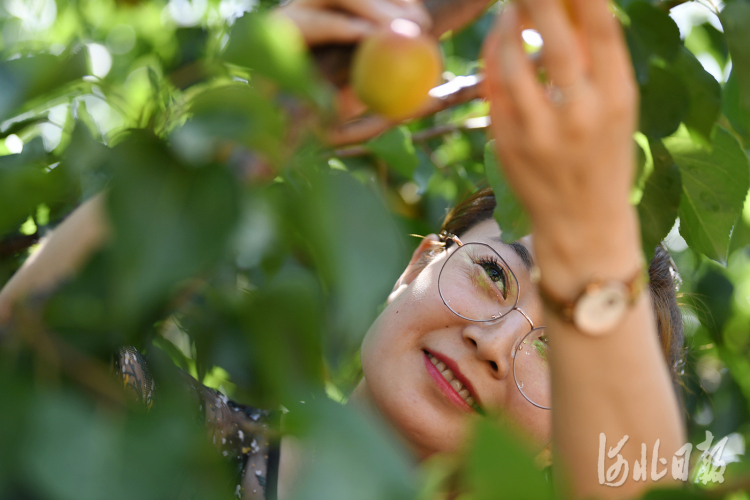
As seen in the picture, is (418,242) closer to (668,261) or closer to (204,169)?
(668,261)

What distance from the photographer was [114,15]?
2010 millimetres

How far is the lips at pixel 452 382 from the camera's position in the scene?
1.15 metres

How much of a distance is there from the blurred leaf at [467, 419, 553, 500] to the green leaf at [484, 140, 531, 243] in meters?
0.55

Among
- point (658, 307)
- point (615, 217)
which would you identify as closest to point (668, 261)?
point (658, 307)

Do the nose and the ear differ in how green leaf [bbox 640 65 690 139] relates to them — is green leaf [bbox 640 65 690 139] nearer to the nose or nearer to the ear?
the nose

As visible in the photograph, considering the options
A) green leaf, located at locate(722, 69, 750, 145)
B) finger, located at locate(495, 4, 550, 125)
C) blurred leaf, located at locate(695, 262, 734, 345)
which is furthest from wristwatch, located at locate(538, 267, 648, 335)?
blurred leaf, located at locate(695, 262, 734, 345)

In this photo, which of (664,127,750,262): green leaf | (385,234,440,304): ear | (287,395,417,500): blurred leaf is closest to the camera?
(287,395,417,500): blurred leaf

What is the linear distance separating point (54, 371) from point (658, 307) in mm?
1221

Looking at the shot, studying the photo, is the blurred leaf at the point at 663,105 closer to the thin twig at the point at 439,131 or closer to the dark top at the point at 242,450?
the thin twig at the point at 439,131

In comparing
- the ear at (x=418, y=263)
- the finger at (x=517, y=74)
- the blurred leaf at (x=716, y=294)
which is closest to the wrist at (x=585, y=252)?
the finger at (x=517, y=74)

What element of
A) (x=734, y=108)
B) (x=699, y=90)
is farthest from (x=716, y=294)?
(x=699, y=90)

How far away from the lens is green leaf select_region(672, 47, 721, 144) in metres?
0.86

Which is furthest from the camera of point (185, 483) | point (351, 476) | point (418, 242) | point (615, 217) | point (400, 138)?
point (418, 242)

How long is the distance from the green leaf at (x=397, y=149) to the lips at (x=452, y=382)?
0.37 m
